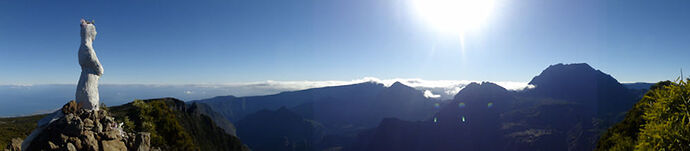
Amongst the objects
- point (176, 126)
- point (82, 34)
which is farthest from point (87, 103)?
point (176, 126)

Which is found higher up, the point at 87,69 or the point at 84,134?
the point at 87,69

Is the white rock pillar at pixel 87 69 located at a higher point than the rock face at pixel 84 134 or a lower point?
higher

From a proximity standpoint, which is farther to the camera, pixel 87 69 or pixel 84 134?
pixel 87 69

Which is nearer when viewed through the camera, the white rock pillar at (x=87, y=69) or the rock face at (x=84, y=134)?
the rock face at (x=84, y=134)
